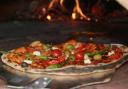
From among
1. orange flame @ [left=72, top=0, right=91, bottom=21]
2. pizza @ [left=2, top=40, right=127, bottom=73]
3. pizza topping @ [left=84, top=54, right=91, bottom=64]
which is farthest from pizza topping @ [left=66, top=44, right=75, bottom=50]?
orange flame @ [left=72, top=0, right=91, bottom=21]

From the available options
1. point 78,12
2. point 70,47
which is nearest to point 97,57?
point 70,47

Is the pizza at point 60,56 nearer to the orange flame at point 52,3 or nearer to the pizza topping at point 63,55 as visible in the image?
the pizza topping at point 63,55

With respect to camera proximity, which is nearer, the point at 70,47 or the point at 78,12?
the point at 70,47

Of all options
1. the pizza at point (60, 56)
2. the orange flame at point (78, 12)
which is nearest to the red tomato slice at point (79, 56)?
the pizza at point (60, 56)

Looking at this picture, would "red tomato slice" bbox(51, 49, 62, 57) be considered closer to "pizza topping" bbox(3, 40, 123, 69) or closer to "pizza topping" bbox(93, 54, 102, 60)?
"pizza topping" bbox(3, 40, 123, 69)

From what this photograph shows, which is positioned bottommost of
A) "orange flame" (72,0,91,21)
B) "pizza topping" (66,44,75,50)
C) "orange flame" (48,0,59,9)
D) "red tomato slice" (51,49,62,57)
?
"red tomato slice" (51,49,62,57)

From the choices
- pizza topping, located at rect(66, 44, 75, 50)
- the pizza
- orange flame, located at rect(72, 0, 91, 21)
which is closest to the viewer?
the pizza

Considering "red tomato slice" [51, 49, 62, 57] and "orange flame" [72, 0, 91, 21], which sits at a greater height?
"orange flame" [72, 0, 91, 21]

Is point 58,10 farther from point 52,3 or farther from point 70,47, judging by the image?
point 70,47
